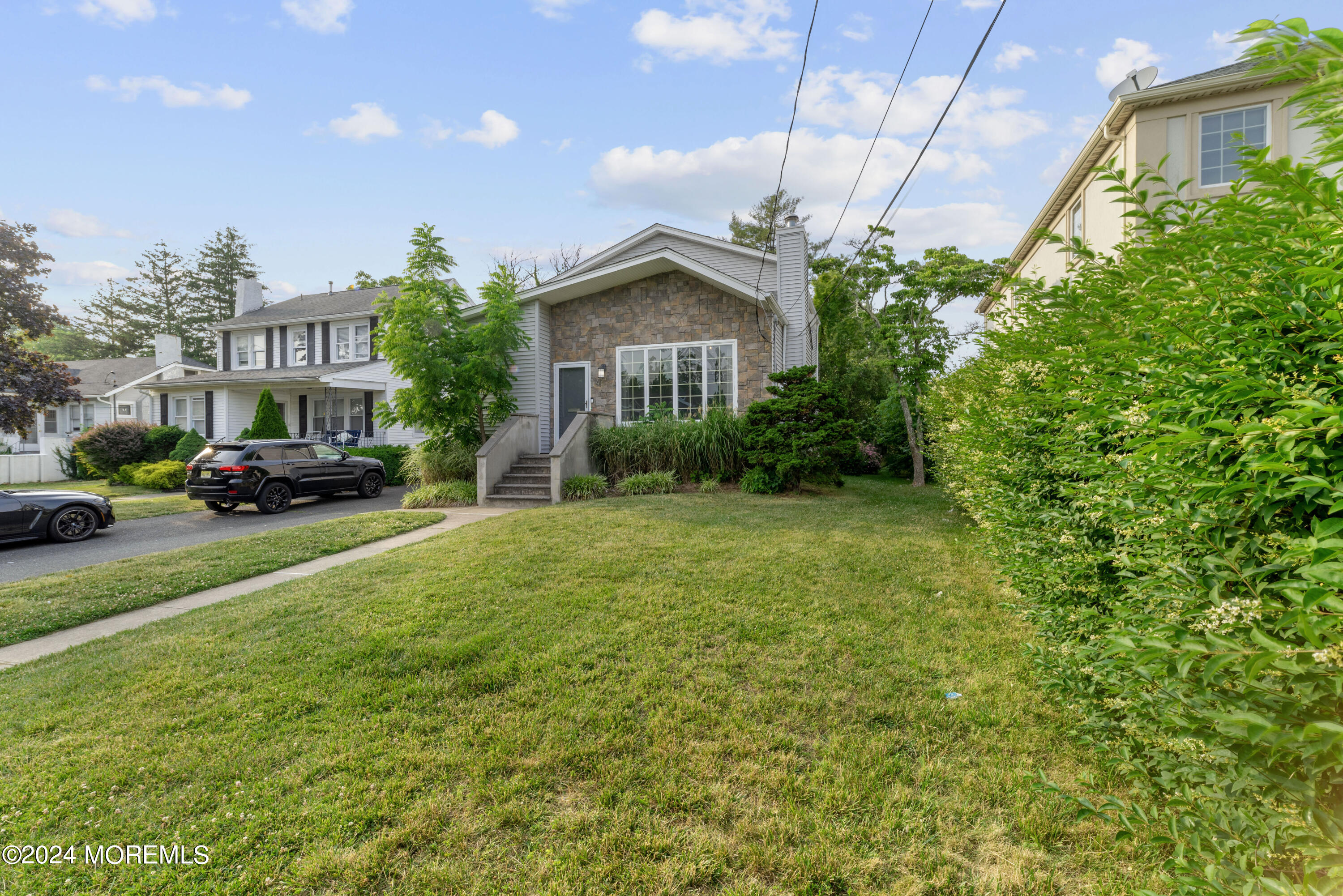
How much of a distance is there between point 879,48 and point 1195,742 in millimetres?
6604

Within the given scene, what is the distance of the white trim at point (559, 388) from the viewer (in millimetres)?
14227

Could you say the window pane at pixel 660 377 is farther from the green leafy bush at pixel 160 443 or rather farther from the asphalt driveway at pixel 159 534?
the green leafy bush at pixel 160 443

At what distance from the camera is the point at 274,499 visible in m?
11.5

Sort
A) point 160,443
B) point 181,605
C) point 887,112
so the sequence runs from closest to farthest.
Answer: point 181,605
point 887,112
point 160,443

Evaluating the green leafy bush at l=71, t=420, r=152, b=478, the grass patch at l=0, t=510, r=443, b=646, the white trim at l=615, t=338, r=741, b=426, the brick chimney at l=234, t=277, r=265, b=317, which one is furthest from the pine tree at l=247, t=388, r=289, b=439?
the white trim at l=615, t=338, r=741, b=426

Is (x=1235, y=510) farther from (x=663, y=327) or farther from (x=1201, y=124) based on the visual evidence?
(x=1201, y=124)

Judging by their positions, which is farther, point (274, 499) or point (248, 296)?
point (248, 296)

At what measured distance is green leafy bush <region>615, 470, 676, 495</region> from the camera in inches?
448

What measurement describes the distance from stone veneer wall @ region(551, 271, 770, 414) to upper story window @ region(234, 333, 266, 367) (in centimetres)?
1677

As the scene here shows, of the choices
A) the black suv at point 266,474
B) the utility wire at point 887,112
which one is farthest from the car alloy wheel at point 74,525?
the utility wire at point 887,112

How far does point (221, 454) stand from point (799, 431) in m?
11.6

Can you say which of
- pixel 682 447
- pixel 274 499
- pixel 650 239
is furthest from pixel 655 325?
pixel 274 499

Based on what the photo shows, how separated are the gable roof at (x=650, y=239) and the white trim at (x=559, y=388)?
6.82ft

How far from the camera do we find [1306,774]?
49.7 inches
